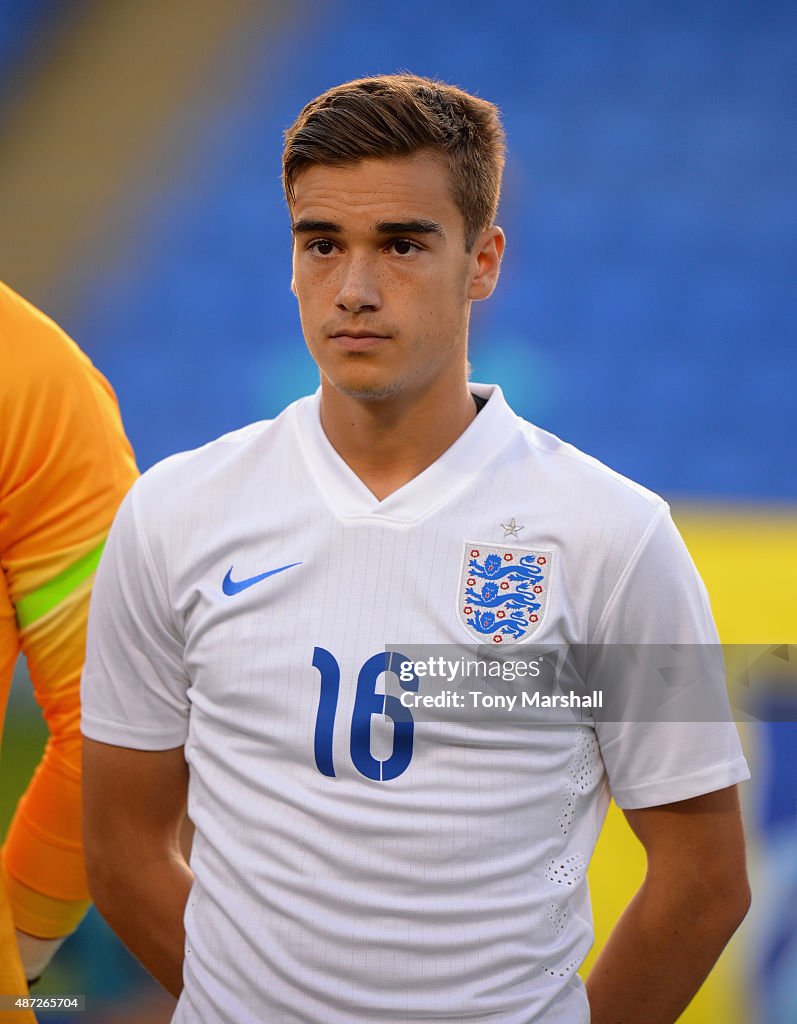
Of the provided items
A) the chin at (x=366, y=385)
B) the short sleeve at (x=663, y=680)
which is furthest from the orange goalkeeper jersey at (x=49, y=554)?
the short sleeve at (x=663, y=680)

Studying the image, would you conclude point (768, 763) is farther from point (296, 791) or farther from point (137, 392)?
point (137, 392)

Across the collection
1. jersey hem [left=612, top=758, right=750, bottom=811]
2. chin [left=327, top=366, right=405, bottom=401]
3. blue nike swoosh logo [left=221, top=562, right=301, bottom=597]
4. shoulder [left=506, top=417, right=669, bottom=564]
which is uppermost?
chin [left=327, top=366, right=405, bottom=401]

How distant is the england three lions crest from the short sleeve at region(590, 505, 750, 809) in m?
0.07

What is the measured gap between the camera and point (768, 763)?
193cm

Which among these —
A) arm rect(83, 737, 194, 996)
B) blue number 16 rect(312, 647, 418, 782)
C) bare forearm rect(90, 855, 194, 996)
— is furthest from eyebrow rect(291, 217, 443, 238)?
bare forearm rect(90, 855, 194, 996)

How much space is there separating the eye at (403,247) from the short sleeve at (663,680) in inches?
14.6

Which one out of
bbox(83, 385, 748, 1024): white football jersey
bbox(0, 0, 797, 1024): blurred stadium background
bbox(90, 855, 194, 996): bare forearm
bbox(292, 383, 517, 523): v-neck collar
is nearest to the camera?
bbox(83, 385, 748, 1024): white football jersey

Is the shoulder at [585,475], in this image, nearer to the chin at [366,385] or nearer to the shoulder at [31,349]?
the chin at [366,385]

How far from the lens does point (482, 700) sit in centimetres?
125

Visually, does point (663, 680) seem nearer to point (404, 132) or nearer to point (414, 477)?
point (414, 477)

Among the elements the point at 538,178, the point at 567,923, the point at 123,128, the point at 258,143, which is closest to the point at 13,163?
the point at 123,128

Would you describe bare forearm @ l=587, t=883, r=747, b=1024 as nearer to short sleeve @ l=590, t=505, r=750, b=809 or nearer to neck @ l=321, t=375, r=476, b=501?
short sleeve @ l=590, t=505, r=750, b=809

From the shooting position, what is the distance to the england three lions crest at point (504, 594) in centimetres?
126

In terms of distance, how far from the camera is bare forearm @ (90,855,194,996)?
1.43 meters
